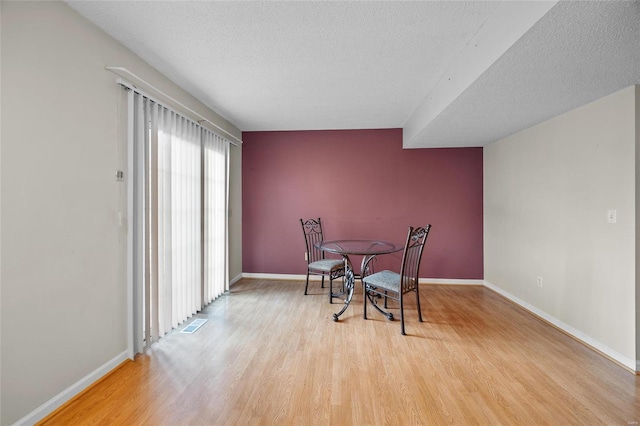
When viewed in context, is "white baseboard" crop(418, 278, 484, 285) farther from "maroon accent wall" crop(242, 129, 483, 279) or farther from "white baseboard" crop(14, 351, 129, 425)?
"white baseboard" crop(14, 351, 129, 425)

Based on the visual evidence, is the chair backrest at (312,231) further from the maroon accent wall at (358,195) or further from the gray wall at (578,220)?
the gray wall at (578,220)

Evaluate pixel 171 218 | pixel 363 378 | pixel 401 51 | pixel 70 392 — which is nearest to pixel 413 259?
pixel 363 378

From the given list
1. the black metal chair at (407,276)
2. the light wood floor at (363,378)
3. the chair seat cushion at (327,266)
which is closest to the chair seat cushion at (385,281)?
the black metal chair at (407,276)

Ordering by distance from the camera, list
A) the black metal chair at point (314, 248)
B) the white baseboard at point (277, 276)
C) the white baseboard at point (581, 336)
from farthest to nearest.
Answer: the white baseboard at point (277, 276)
the black metal chair at point (314, 248)
the white baseboard at point (581, 336)

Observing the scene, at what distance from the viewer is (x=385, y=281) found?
9.79ft

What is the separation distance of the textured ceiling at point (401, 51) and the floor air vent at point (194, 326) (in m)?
2.48

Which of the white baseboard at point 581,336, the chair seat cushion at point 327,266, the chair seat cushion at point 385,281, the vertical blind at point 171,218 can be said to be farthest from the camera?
the chair seat cushion at point 327,266

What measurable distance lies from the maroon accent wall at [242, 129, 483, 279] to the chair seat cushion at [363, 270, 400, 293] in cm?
143

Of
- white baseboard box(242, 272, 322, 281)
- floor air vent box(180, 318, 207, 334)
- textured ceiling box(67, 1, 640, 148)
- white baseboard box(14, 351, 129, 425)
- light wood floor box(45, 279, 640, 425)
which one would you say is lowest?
light wood floor box(45, 279, 640, 425)

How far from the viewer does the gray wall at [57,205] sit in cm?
148

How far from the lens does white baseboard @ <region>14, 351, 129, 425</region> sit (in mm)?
1557

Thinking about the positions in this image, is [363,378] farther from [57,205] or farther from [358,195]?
[358,195]

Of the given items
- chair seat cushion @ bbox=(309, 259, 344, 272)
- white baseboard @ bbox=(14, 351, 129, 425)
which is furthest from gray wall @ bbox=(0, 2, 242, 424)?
chair seat cushion @ bbox=(309, 259, 344, 272)

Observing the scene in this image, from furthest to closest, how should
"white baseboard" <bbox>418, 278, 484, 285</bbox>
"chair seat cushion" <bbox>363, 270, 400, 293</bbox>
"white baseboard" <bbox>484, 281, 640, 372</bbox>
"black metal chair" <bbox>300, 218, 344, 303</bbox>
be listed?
"white baseboard" <bbox>418, 278, 484, 285</bbox> → "black metal chair" <bbox>300, 218, 344, 303</bbox> → "chair seat cushion" <bbox>363, 270, 400, 293</bbox> → "white baseboard" <bbox>484, 281, 640, 372</bbox>
